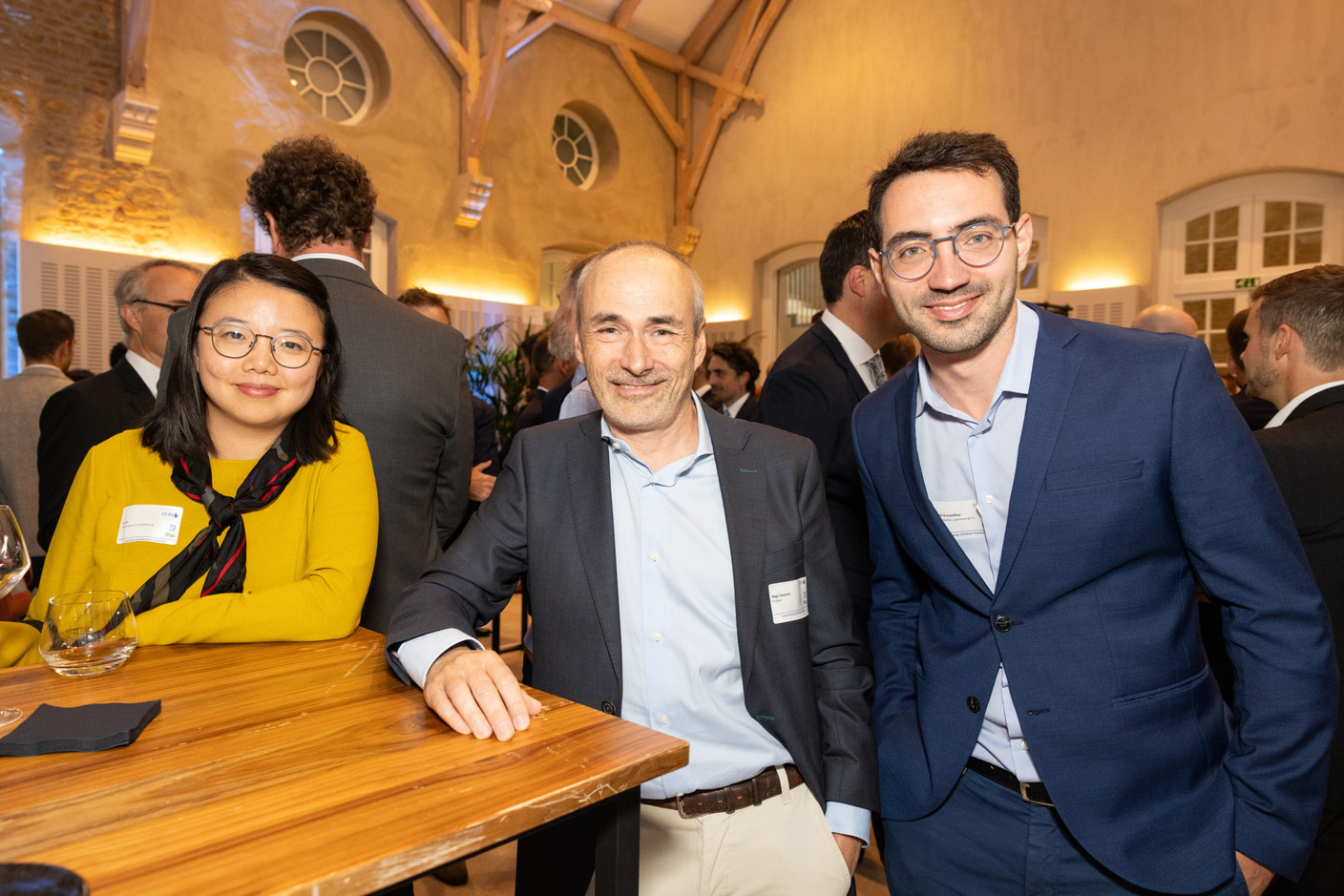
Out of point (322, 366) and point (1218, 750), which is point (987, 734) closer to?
point (1218, 750)

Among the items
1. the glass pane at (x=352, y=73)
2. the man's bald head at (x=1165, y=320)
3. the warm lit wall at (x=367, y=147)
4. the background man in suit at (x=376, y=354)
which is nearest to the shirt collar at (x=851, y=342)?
the background man in suit at (x=376, y=354)

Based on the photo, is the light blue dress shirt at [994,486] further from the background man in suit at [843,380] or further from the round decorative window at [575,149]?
the round decorative window at [575,149]

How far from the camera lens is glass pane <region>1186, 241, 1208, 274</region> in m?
7.89

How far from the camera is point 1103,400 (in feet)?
4.44

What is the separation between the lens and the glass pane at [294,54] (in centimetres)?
879

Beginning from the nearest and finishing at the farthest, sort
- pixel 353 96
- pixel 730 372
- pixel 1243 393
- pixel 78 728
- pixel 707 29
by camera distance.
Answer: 1. pixel 78 728
2. pixel 1243 393
3. pixel 730 372
4. pixel 353 96
5. pixel 707 29

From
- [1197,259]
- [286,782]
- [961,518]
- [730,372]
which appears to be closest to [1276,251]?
[1197,259]

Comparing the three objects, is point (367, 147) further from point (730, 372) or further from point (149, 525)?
point (149, 525)

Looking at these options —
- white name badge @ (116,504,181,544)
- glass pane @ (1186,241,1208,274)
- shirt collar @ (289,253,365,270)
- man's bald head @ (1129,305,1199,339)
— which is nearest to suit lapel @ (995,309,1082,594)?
white name badge @ (116,504,181,544)

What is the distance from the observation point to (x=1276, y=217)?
24.6ft

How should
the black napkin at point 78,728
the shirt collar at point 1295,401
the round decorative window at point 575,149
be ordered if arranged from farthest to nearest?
1. the round decorative window at point 575,149
2. the shirt collar at point 1295,401
3. the black napkin at point 78,728

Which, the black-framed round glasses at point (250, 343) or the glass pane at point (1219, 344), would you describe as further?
the glass pane at point (1219, 344)

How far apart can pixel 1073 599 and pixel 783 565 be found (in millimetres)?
477


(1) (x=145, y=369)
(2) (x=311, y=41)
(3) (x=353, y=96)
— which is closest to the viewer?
(1) (x=145, y=369)
